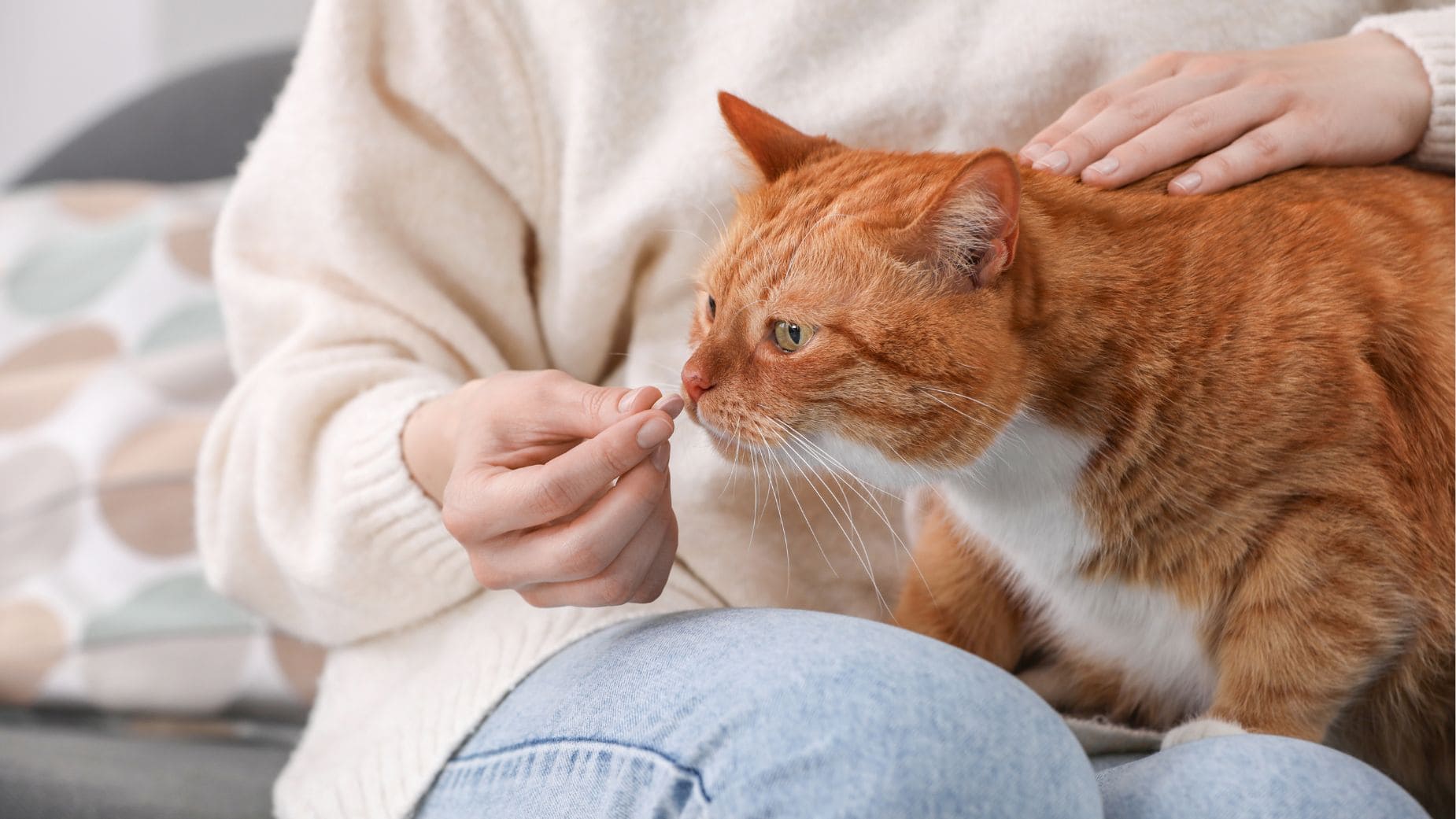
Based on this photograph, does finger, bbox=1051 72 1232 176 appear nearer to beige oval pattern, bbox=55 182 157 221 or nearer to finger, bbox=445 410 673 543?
finger, bbox=445 410 673 543

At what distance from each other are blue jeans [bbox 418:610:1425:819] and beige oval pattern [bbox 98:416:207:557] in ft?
3.27

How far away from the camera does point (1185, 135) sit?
3.02 ft

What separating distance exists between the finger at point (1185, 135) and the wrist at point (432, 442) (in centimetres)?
55

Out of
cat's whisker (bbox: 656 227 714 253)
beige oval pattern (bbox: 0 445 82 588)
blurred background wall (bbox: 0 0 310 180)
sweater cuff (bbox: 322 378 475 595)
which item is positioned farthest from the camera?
blurred background wall (bbox: 0 0 310 180)

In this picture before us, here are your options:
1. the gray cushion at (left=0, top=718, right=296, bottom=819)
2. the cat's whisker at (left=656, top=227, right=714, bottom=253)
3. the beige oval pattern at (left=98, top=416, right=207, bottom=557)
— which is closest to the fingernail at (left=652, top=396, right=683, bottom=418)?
the cat's whisker at (left=656, top=227, right=714, bottom=253)

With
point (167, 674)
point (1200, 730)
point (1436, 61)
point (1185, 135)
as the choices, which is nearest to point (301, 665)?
point (167, 674)

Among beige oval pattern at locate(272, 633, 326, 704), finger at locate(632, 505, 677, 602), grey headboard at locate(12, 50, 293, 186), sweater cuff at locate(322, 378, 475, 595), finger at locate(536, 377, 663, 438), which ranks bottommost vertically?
beige oval pattern at locate(272, 633, 326, 704)

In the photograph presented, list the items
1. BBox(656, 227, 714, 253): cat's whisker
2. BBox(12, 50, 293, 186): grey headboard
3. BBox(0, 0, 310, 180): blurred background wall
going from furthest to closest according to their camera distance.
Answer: BBox(0, 0, 310, 180): blurred background wall → BBox(12, 50, 293, 186): grey headboard → BBox(656, 227, 714, 253): cat's whisker

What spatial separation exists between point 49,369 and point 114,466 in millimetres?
256

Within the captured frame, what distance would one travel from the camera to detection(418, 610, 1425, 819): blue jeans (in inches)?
26.0

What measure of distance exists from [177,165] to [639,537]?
1717 millimetres

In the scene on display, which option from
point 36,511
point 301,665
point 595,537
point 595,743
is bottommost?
point 301,665

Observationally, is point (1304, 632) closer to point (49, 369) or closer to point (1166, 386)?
point (1166, 386)

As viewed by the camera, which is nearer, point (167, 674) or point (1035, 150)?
point (1035, 150)
